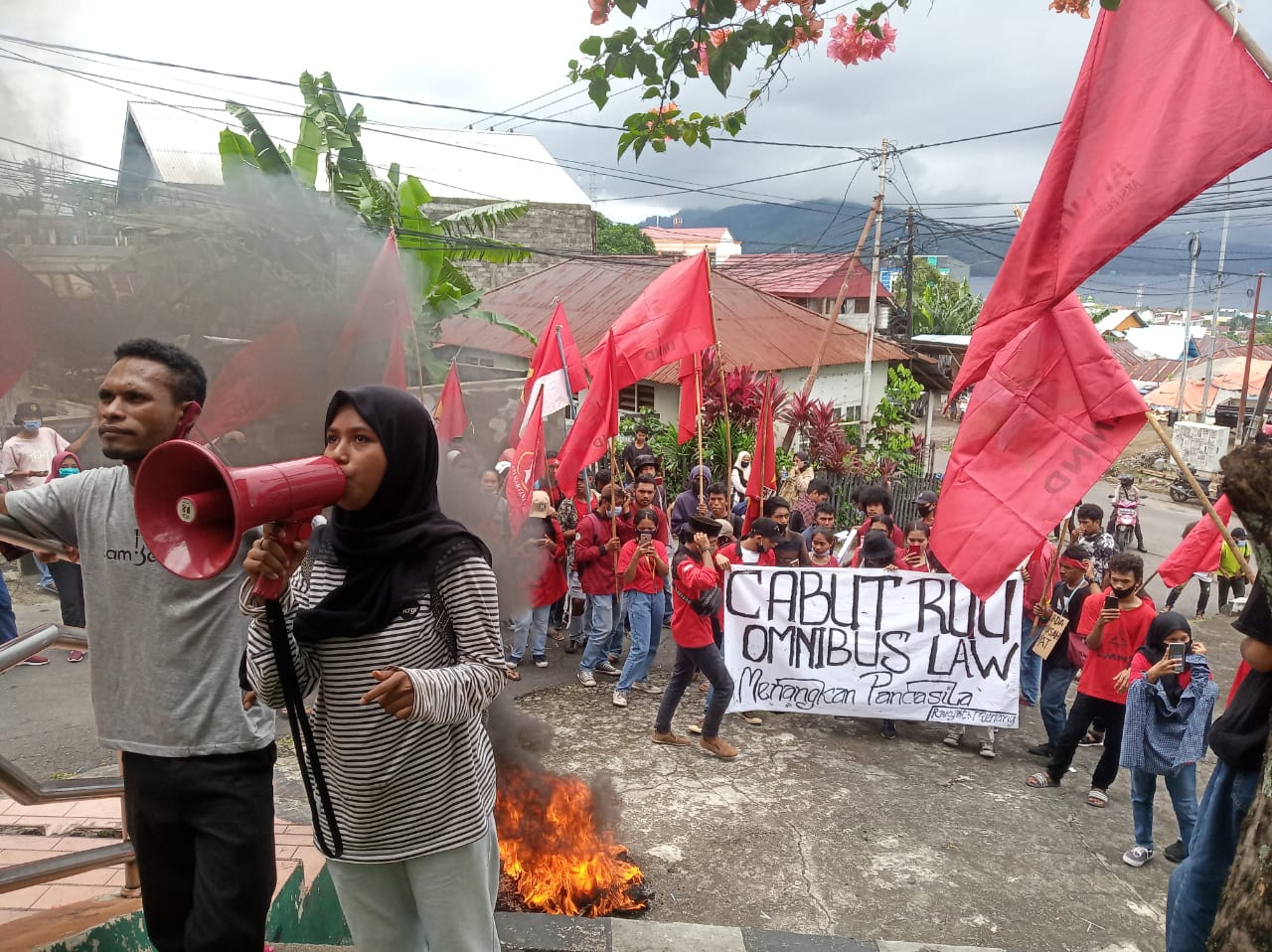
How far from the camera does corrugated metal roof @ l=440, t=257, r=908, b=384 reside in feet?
59.1

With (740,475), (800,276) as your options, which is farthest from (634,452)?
(800,276)

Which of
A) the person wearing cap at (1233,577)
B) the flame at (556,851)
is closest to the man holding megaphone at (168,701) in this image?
the flame at (556,851)

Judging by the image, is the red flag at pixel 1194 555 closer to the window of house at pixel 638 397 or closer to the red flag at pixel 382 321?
the red flag at pixel 382 321

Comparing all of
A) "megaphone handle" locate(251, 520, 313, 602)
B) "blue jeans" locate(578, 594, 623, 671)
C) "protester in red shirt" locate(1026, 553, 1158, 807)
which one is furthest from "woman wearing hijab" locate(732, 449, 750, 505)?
"megaphone handle" locate(251, 520, 313, 602)

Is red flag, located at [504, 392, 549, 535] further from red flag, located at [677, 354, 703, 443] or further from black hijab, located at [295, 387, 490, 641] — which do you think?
black hijab, located at [295, 387, 490, 641]

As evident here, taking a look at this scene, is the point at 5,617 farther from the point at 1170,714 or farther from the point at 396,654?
the point at 1170,714

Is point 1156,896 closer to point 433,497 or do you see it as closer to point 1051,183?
point 1051,183

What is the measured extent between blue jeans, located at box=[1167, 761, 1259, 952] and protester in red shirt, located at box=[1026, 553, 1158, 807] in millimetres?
2730

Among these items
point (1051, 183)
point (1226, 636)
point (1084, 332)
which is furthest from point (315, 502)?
point (1226, 636)

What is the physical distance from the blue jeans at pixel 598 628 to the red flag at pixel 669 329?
184 centimetres

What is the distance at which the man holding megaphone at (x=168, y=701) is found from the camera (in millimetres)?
2250

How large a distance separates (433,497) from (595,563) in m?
5.68

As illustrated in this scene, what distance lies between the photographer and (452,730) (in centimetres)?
209

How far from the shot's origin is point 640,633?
707cm
